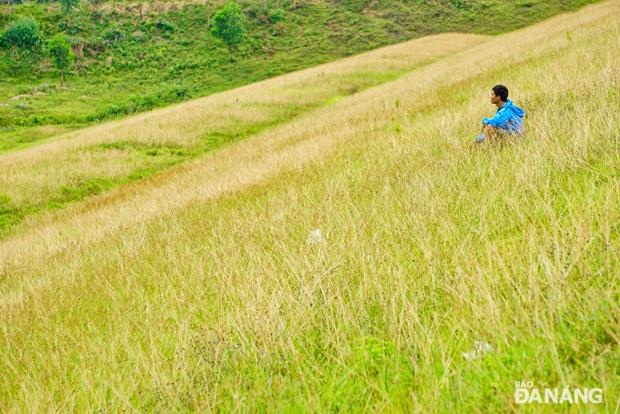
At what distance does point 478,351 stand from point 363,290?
859 mm

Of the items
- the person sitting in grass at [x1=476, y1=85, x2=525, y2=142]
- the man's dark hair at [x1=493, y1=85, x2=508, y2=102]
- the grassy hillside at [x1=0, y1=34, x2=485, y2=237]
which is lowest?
the grassy hillside at [x1=0, y1=34, x2=485, y2=237]

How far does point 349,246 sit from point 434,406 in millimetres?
1871

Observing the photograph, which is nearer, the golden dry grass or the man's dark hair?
the man's dark hair

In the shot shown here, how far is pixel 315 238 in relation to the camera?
390 cm

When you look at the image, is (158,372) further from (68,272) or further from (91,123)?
(91,123)

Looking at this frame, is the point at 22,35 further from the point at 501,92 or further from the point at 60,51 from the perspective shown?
the point at 501,92

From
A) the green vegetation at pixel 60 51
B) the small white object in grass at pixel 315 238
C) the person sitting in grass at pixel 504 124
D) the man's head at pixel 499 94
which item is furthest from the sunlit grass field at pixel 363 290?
the green vegetation at pixel 60 51

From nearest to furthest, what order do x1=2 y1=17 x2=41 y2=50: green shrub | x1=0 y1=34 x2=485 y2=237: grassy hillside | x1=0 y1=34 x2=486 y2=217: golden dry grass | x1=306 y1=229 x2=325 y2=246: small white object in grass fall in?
x1=306 y1=229 x2=325 y2=246: small white object in grass → x1=0 y1=34 x2=485 y2=237: grassy hillside → x1=0 y1=34 x2=486 y2=217: golden dry grass → x1=2 y1=17 x2=41 y2=50: green shrub

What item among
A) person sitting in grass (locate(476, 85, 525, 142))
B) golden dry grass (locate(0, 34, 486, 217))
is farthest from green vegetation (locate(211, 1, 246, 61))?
person sitting in grass (locate(476, 85, 525, 142))

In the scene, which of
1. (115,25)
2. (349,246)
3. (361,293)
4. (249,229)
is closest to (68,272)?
(249,229)

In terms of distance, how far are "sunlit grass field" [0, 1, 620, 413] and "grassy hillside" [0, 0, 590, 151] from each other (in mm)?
32834

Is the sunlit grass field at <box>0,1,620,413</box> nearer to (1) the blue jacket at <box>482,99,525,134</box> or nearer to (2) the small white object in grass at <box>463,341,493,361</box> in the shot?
(2) the small white object in grass at <box>463,341,493,361</box>

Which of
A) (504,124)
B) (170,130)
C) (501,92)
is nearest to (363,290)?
(504,124)

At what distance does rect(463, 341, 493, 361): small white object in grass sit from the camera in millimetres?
1785
